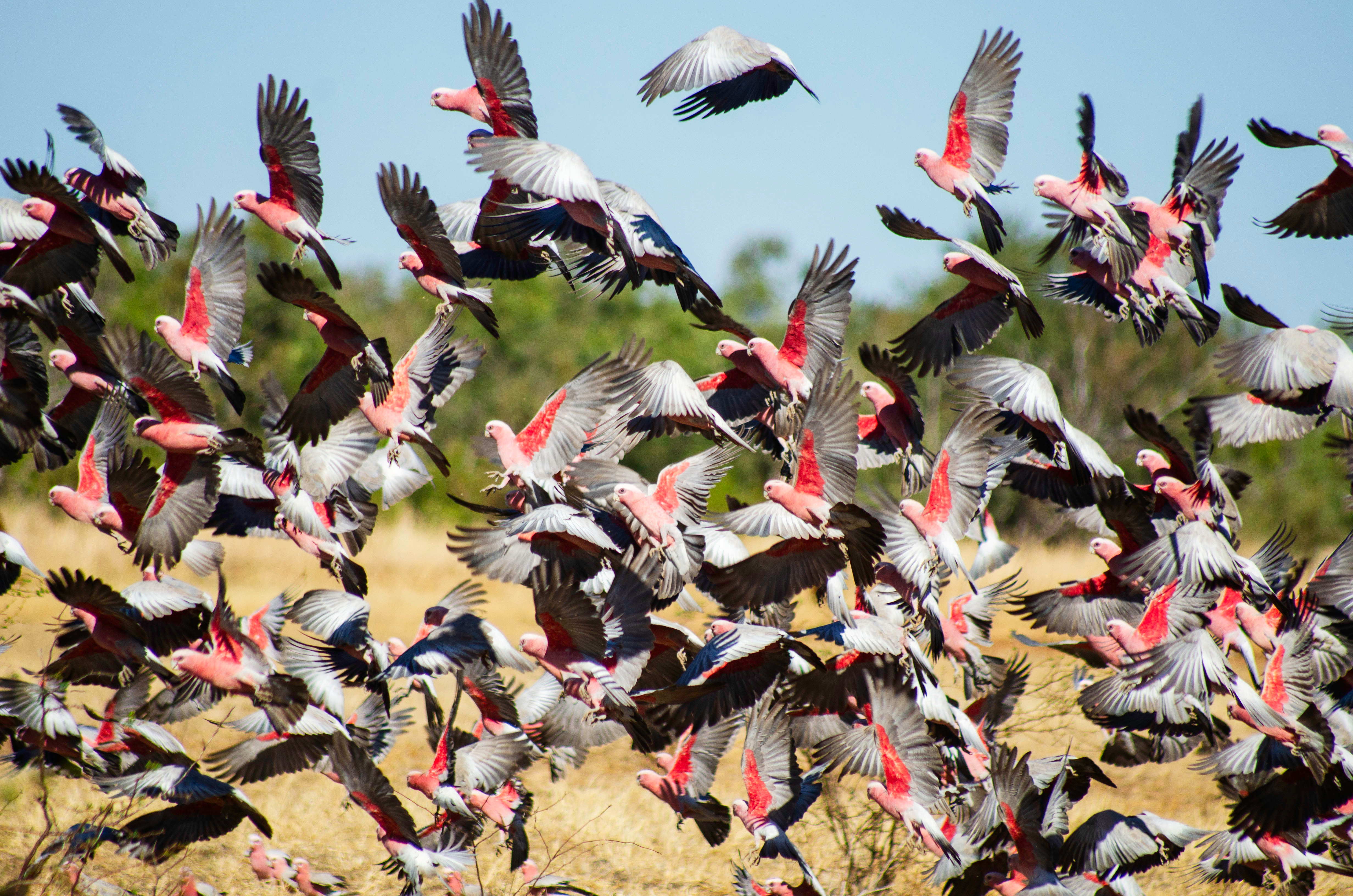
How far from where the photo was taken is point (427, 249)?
5.06 m

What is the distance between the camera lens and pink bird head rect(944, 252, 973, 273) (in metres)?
5.37

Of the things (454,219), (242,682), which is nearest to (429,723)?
(242,682)

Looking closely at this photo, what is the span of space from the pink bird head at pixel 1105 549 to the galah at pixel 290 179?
4133mm

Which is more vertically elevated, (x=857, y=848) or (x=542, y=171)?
(x=542, y=171)

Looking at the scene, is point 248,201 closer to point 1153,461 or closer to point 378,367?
point 378,367

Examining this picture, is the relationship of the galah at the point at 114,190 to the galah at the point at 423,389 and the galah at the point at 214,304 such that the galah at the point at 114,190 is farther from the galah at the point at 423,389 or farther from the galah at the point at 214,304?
the galah at the point at 423,389

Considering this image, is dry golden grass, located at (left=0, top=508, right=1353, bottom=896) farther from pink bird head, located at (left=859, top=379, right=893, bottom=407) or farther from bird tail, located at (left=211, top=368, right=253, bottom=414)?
pink bird head, located at (left=859, top=379, right=893, bottom=407)

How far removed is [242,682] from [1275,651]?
534 cm

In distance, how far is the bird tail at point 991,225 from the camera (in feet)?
17.5

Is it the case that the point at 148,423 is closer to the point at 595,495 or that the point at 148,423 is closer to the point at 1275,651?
the point at 595,495

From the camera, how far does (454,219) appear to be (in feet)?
20.1

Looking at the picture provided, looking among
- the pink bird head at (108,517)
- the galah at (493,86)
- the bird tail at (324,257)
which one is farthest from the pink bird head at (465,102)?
the pink bird head at (108,517)

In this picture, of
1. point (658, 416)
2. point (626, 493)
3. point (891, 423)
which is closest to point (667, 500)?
point (626, 493)

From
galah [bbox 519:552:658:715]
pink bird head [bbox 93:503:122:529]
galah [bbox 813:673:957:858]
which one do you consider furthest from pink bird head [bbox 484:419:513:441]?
galah [bbox 813:673:957:858]
